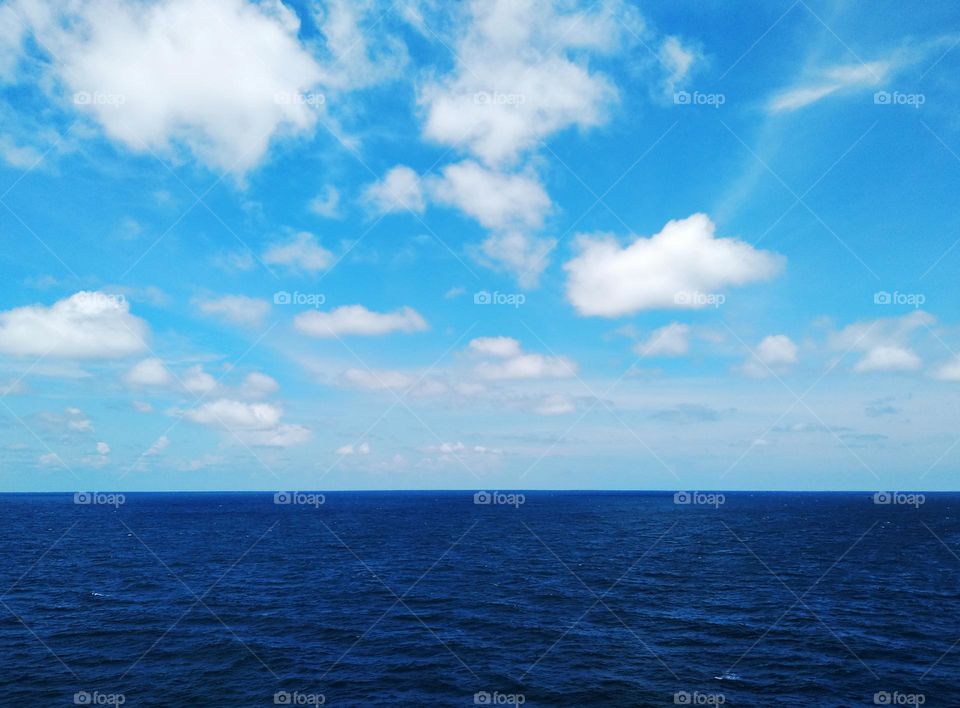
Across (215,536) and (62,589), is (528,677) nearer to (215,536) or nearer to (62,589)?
(62,589)

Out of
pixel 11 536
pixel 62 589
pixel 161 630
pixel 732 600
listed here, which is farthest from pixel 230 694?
pixel 11 536

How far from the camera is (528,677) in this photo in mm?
34219

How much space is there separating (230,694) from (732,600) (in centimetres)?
4446
